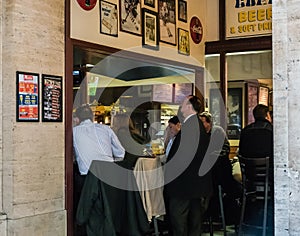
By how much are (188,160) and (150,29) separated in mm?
2642

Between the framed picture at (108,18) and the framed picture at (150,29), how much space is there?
652 millimetres

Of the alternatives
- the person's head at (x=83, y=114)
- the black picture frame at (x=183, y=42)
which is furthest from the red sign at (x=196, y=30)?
the person's head at (x=83, y=114)

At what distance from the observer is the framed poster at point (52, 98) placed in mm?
4500

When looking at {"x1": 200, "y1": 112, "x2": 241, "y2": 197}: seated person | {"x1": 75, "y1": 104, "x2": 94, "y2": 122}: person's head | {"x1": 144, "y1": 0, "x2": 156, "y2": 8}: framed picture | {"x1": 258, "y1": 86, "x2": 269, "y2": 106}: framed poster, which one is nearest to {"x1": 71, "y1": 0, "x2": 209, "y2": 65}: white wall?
{"x1": 144, "y1": 0, "x2": 156, "y2": 8}: framed picture

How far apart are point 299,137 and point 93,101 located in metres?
4.99

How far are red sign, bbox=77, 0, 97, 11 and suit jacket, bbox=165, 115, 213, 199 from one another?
5.73ft

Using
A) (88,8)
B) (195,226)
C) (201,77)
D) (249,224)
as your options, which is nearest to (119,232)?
(195,226)

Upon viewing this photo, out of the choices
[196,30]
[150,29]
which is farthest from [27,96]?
[196,30]

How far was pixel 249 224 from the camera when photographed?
5840 mm

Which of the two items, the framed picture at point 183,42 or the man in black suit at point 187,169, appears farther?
the framed picture at point 183,42

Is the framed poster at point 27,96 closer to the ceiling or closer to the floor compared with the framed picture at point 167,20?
closer to the floor

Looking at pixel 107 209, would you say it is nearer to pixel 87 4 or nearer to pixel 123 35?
pixel 87 4

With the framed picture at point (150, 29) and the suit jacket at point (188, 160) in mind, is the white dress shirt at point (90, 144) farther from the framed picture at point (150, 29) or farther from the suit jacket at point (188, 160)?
the framed picture at point (150, 29)

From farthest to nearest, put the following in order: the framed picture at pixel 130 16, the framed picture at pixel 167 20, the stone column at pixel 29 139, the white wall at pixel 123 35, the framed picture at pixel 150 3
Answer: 1. the framed picture at pixel 167 20
2. the framed picture at pixel 150 3
3. the framed picture at pixel 130 16
4. the white wall at pixel 123 35
5. the stone column at pixel 29 139
